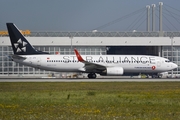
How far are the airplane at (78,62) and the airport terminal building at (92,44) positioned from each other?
15.3m

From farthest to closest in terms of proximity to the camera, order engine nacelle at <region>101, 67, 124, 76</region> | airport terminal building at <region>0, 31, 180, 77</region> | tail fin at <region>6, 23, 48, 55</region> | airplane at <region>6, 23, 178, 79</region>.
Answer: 1. airport terminal building at <region>0, 31, 180, 77</region>
2. tail fin at <region>6, 23, 48, 55</region>
3. airplane at <region>6, 23, 178, 79</region>
4. engine nacelle at <region>101, 67, 124, 76</region>

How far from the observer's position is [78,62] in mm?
61062

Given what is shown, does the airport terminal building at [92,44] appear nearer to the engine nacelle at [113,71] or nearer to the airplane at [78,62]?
the airplane at [78,62]

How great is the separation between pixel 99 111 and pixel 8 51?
60340 mm

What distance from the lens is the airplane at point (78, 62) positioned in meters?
60.5

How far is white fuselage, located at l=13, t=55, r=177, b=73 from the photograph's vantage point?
60781mm

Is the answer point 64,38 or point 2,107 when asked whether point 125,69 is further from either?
point 2,107

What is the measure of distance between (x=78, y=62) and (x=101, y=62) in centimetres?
330

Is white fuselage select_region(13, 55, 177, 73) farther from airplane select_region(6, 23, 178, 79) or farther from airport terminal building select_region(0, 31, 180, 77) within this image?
airport terminal building select_region(0, 31, 180, 77)

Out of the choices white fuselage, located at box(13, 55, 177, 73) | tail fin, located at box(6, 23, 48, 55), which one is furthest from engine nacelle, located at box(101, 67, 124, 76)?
tail fin, located at box(6, 23, 48, 55)

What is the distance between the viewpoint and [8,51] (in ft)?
261

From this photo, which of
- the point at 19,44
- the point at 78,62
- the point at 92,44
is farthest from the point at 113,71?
the point at 92,44

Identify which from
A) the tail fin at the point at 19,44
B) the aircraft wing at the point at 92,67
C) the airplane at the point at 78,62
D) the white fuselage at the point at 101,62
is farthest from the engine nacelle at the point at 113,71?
the tail fin at the point at 19,44

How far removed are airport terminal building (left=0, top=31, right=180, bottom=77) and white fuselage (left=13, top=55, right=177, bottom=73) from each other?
14.8 metres
